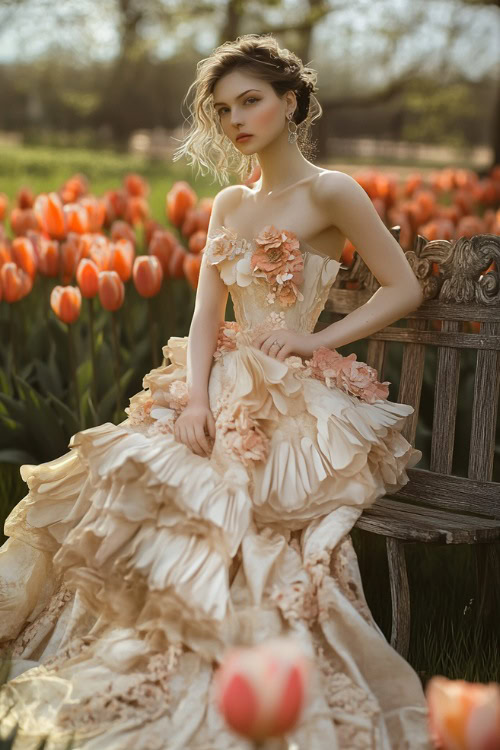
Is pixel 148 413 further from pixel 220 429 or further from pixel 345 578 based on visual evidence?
pixel 345 578

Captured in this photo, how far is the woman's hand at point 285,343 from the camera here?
2.79m

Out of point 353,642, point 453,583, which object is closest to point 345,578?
point 353,642

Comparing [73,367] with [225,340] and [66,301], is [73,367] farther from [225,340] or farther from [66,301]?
[225,340]

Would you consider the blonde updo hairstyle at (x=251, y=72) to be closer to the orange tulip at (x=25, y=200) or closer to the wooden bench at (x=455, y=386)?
the wooden bench at (x=455, y=386)

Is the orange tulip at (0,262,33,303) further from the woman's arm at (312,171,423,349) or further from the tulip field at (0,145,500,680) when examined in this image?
the woman's arm at (312,171,423,349)

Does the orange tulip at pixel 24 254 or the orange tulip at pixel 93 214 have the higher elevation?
the orange tulip at pixel 93 214

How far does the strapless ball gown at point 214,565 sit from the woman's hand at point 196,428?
3 centimetres

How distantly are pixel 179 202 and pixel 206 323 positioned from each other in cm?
214

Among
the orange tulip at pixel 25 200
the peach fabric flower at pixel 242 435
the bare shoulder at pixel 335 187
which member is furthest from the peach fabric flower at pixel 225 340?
the orange tulip at pixel 25 200

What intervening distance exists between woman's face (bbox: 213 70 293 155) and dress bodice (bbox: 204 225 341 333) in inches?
10.5

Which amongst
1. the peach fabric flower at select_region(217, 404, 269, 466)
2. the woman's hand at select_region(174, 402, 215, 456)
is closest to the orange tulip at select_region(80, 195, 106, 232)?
the woman's hand at select_region(174, 402, 215, 456)

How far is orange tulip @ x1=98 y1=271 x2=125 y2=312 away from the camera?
12.0 feet

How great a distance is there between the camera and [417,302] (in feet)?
9.50

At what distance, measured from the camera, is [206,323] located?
9.65 feet
